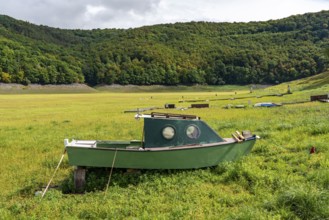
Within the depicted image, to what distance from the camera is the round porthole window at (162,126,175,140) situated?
41.4 ft

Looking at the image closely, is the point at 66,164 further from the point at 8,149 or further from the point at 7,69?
the point at 7,69

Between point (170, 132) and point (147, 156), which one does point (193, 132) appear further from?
point (147, 156)

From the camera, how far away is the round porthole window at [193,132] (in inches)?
501

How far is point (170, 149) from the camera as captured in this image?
39.2 feet

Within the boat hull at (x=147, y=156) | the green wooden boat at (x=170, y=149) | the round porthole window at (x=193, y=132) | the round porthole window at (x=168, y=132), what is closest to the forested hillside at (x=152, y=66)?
the boat hull at (x=147, y=156)

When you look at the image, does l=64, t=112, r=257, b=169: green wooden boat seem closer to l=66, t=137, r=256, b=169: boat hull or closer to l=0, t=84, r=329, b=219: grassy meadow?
l=66, t=137, r=256, b=169: boat hull

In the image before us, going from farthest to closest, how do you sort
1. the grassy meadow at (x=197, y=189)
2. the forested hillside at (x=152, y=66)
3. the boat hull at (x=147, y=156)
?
the forested hillside at (x=152, y=66) → the boat hull at (x=147, y=156) → the grassy meadow at (x=197, y=189)

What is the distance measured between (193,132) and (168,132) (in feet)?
2.85

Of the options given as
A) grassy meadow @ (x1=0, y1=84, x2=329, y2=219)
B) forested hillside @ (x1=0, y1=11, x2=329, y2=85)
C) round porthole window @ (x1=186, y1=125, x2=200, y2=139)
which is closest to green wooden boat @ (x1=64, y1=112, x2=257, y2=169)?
round porthole window @ (x1=186, y1=125, x2=200, y2=139)

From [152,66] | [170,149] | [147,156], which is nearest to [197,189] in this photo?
[170,149]

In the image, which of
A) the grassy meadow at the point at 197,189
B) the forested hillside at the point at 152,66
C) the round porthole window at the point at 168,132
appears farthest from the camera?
the forested hillside at the point at 152,66

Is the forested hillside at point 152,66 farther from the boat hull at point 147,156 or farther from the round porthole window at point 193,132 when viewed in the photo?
the round porthole window at point 193,132

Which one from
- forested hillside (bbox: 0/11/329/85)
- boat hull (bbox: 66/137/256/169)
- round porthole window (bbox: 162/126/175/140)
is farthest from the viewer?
forested hillside (bbox: 0/11/329/85)

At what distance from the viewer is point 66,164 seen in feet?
49.7
